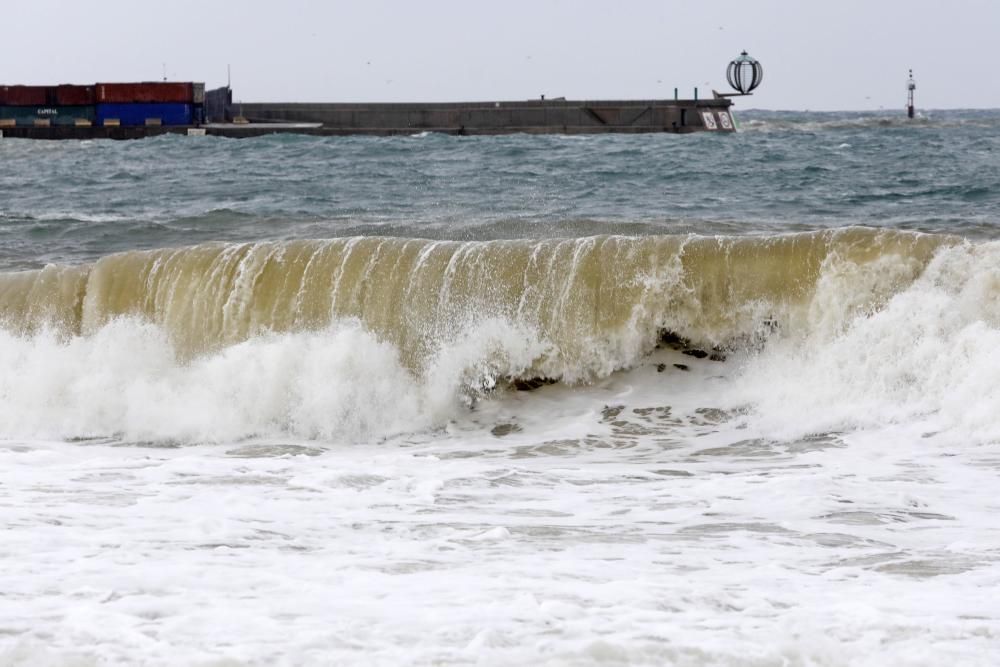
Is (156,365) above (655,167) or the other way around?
the other way around

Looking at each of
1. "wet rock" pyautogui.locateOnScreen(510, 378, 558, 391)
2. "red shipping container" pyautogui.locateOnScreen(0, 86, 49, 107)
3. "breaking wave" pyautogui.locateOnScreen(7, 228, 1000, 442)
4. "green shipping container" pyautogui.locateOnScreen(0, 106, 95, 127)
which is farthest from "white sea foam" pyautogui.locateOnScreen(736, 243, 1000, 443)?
"red shipping container" pyautogui.locateOnScreen(0, 86, 49, 107)

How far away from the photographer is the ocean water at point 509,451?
211 inches

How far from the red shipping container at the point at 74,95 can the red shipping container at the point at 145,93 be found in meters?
0.77

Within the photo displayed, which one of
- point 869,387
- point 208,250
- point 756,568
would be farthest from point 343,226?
point 756,568

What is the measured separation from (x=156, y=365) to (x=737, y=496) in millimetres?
6378

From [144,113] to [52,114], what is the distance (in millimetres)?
4779

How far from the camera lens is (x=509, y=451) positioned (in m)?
9.70

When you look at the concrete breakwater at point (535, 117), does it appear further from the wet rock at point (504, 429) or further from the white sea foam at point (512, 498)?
the wet rock at point (504, 429)

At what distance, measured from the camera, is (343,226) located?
21.0 metres

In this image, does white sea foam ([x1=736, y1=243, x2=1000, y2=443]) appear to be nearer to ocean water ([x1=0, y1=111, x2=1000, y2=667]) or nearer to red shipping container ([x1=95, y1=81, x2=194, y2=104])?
ocean water ([x1=0, y1=111, x2=1000, y2=667])

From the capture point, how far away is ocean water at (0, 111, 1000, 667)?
536 centimetres

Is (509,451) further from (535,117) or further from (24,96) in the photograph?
(24,96)

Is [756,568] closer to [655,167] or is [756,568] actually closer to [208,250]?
[208,250]

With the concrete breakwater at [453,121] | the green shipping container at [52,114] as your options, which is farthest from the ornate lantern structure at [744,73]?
the green shipping container at [52,114]
